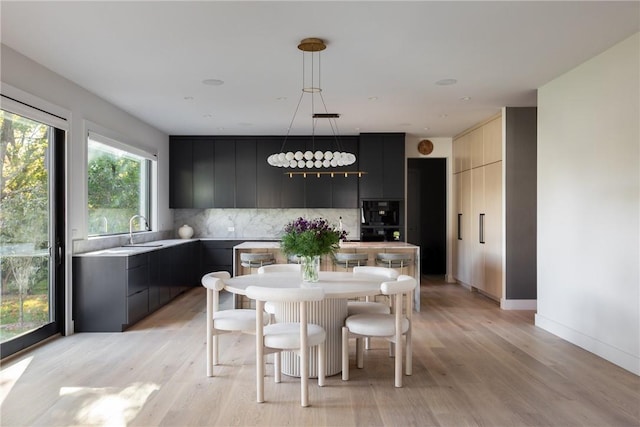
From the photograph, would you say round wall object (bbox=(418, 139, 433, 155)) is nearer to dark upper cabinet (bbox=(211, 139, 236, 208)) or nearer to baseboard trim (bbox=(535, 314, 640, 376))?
dark upper cabinet (bbox=(211, 139, 236, 208))

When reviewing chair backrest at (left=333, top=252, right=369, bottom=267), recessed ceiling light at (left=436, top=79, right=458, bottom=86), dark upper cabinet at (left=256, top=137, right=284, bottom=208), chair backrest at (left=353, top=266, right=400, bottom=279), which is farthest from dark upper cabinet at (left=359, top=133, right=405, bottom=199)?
chair backrest at (left=353, top=266, right=400, bottom=279)

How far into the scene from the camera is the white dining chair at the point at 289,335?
117 inches

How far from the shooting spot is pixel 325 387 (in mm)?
3344

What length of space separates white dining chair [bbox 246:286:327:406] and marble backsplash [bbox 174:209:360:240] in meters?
5.40

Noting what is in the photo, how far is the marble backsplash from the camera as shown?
28.2 ft

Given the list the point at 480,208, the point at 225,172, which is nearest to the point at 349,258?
the point at 480,208

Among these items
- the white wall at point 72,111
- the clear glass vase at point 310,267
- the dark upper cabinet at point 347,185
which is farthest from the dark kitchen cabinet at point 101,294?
the dark upper cabinet at point 347,185

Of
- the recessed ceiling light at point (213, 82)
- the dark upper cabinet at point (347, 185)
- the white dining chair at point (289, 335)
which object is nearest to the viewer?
the white dining chair at point (289, 335)

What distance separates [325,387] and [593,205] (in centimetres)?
295

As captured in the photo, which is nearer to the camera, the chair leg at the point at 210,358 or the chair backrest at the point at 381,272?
the chair leg at the point at 210,358

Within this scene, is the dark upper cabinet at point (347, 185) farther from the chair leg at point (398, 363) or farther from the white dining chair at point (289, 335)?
the white dining chair at point (289, 335)

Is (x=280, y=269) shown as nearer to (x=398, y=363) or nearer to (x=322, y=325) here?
(x=322, y=325)

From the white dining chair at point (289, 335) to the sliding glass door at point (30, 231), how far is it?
243 cm

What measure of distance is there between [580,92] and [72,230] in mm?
5350
